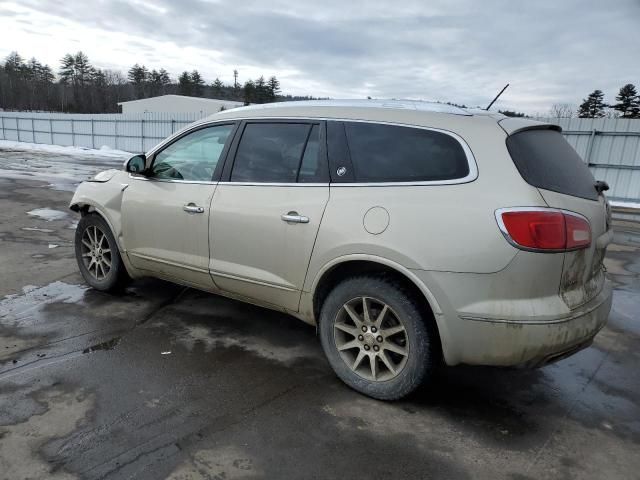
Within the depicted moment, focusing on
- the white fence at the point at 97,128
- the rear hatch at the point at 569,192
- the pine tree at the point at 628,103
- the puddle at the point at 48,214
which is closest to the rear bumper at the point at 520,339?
the rear hatch at the point at 569,192

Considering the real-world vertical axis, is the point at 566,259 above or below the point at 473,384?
above

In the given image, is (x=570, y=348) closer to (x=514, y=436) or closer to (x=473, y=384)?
(x=514, y=436)

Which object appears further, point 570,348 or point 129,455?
point 570,348

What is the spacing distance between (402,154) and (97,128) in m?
35.0

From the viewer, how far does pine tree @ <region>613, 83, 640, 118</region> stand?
37969 millimetres

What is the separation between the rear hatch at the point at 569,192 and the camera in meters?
2.71

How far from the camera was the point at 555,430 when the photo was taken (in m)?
2.89

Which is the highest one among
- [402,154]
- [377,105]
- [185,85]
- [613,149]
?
[185,85]

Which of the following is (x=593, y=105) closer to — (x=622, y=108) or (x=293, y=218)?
(x=622, y=108)

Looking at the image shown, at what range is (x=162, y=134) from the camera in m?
29.0

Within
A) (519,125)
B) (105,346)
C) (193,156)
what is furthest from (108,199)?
(519,125)

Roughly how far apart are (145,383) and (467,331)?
2.10 metres

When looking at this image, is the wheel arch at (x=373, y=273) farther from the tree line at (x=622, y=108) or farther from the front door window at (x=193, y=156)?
the tree line at (x=622, y=108)

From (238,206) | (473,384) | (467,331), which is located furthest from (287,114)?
(473,384)
